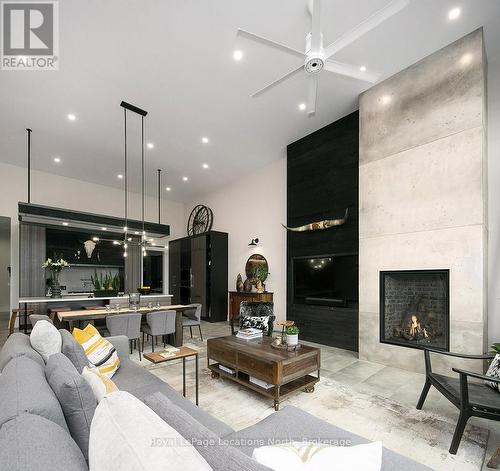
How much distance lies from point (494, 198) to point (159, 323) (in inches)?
199

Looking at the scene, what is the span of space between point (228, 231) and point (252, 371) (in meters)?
5.71

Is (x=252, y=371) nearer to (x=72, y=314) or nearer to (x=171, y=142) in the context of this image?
(x=72, y=314)

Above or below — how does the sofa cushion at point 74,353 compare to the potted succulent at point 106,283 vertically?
above

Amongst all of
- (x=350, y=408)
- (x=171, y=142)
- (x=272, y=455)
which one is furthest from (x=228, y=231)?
(x=272, y=455)

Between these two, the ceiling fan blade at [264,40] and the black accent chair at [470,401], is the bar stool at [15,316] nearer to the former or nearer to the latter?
the ceiling fan blade at [264,40]

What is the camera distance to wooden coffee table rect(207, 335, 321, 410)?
8.84 feet

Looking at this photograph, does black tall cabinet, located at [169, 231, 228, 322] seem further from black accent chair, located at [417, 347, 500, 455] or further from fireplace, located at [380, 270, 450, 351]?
black accent chair, located at [417, 347, 500, 455]

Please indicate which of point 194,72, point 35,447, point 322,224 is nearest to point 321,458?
point 35,447

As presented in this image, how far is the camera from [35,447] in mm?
788

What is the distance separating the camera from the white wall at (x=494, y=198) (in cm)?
352

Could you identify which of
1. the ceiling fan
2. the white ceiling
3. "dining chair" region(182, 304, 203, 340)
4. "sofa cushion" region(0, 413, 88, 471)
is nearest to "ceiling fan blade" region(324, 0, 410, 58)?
the ceiling fan

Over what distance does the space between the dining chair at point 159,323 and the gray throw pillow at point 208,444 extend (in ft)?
11.0

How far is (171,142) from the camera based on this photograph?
231 inches

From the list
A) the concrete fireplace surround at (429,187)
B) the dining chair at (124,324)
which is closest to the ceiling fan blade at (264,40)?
the concrete fireplace surround at (429,187)
